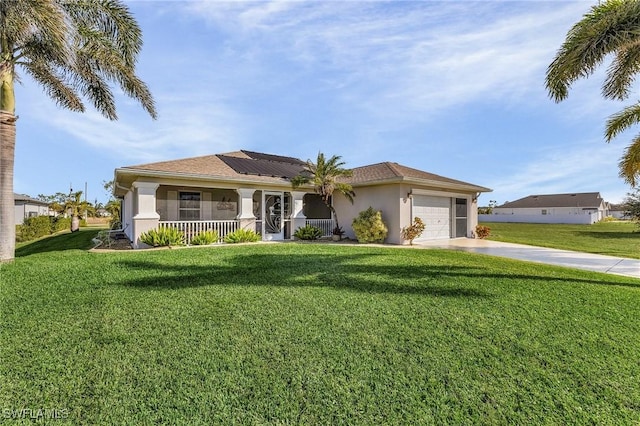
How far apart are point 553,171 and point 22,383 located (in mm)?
37076

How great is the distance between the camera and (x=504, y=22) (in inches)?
387

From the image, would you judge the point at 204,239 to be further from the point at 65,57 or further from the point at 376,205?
the point at 376,205

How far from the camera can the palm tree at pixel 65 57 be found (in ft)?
27.7

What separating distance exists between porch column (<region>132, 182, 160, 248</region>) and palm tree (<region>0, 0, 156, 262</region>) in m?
3.00

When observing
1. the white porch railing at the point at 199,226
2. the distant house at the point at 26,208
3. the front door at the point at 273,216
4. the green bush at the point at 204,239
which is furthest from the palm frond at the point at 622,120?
the distant house at the point at 26,208

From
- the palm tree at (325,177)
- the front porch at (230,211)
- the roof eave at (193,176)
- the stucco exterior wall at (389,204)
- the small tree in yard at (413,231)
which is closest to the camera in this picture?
the roof eave at (193,176)

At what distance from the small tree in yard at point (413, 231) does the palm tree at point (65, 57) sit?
1217 cm

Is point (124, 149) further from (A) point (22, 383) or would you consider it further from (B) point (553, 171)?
(B) point (553, 171)

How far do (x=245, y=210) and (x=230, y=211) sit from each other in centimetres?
240

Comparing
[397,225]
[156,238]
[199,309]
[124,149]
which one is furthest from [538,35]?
[124,149]

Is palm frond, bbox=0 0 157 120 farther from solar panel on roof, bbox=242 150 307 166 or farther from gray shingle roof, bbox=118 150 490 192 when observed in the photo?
solar panel on roof, bbox=242 150 307 166

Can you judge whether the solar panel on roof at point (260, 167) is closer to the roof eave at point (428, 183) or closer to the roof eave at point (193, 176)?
the roof eave at point (193, 176)

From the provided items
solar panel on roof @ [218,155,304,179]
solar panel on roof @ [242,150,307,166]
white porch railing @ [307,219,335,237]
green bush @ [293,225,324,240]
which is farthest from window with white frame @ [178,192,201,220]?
white porch railing @ [307,219,335,237]

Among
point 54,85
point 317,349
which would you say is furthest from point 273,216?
point 317,349
